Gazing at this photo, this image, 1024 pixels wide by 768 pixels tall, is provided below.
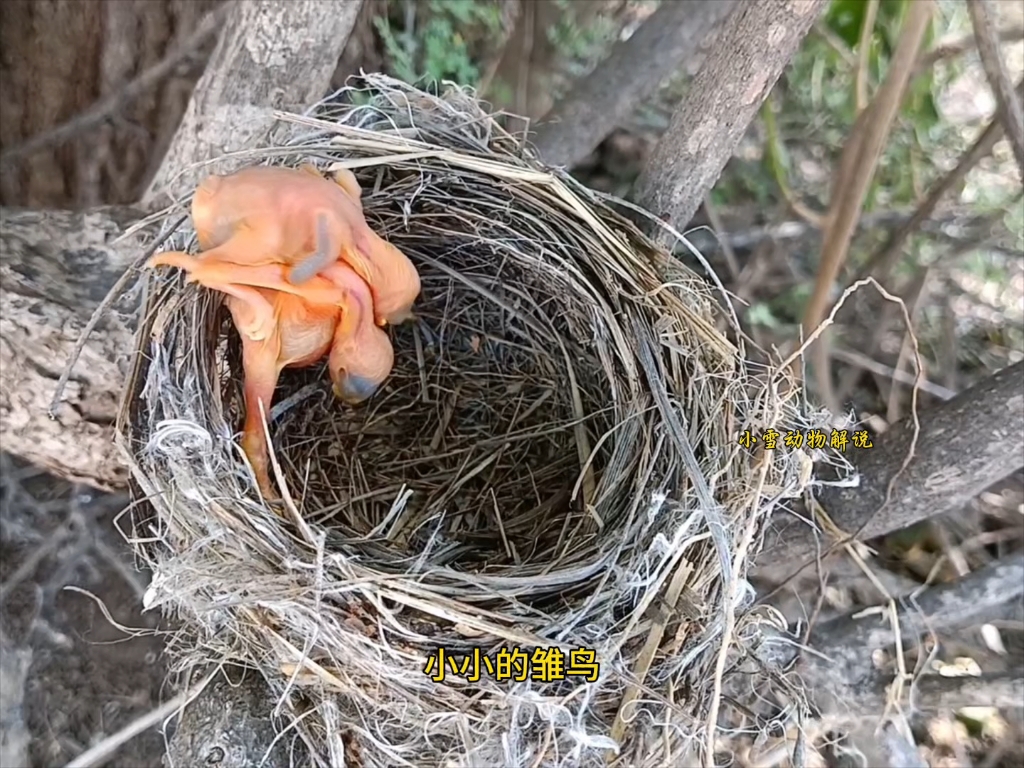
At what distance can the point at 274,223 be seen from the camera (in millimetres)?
868

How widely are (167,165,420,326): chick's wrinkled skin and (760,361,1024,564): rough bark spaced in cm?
65

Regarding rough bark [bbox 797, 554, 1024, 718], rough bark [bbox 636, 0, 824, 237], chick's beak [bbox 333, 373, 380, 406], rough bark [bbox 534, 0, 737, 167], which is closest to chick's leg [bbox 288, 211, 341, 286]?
chick's beak [bbox 333, 373, 380, 406]

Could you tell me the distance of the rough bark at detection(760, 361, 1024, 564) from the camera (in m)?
1.05

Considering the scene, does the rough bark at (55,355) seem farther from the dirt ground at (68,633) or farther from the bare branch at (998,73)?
the bare branch at (998,73)

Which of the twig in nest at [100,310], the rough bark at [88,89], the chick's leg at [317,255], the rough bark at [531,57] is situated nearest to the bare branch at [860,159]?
the rough bark at [531,57]

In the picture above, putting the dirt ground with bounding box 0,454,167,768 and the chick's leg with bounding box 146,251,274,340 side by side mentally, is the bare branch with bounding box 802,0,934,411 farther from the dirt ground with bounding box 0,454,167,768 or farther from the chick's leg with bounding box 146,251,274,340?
the dirt ground with bounding box 0,454,167,768

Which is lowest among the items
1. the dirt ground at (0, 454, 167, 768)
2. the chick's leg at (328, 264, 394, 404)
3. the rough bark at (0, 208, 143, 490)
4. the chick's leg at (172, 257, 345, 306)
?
the dirt ground at (0, 454, 167, 768)

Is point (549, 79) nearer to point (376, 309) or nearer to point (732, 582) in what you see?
point (376, 309)

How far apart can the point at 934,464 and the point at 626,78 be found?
68 cm

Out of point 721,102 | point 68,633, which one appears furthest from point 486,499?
point 68,633

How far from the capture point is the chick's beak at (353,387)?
1.09 meters

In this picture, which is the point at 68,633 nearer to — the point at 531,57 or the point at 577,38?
the point at 531,57

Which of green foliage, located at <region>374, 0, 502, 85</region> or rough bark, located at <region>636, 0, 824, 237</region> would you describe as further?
green foliage, located at <region>374, 0, 502, 85</region>

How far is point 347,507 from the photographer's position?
3.83ft
